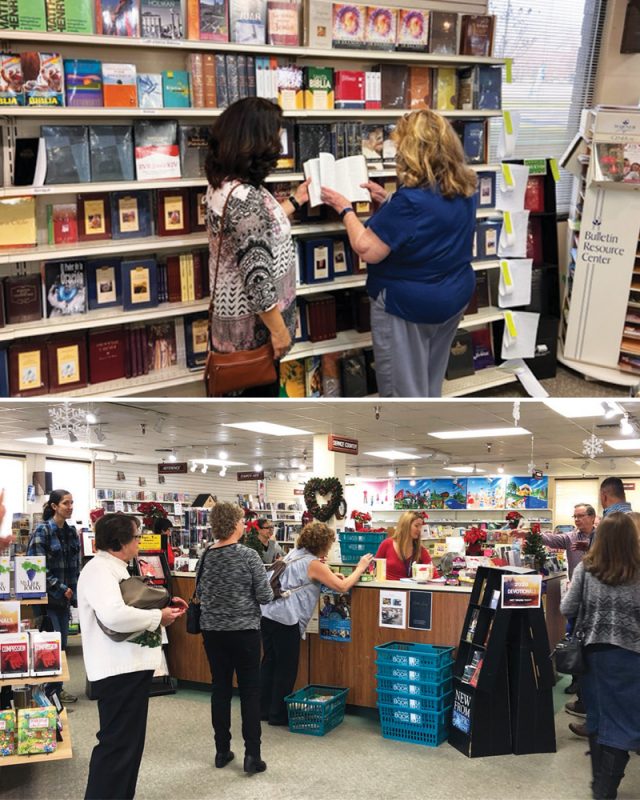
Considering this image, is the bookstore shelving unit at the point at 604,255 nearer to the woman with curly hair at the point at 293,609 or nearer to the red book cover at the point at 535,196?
the red book cover at the point at 535,196

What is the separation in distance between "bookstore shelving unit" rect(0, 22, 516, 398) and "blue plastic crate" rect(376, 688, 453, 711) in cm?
191

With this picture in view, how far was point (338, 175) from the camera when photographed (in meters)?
4.42

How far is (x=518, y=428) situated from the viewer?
9914 millimetres

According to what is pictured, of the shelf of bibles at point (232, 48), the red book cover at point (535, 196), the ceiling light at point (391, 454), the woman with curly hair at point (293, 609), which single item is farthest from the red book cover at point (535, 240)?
the ceiling light at point (391, 454)

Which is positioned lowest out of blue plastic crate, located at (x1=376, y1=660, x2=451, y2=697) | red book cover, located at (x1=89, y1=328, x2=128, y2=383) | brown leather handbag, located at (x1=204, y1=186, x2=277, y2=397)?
blue plastic crate, located at (x1=376, y1=660, x2=451, y2=697)

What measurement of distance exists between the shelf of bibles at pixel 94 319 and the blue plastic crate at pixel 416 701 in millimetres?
2284

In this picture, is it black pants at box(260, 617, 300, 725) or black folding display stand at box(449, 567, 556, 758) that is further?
black pants at box(260, 617, 300, 725)

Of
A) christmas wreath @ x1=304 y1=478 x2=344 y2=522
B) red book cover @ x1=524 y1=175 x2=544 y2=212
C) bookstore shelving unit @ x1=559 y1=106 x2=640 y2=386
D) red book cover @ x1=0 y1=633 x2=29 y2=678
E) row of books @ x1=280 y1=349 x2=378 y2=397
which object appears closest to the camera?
red book cover @ x1=0 y1=633 x2=29 y2=678

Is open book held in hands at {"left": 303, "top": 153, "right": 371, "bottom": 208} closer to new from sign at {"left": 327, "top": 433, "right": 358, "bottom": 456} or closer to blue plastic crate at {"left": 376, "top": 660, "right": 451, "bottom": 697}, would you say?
blue plastic crate at {"left": 376, "top": 660, "right": 451, "bottom": 697}

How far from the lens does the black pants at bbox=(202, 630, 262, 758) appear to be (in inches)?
153

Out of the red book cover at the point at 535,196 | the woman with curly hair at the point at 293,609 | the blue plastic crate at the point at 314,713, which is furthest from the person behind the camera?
the red book cover at the point at 535,196

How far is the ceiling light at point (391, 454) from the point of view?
45.5 feet

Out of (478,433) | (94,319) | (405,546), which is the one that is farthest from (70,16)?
(478,433)

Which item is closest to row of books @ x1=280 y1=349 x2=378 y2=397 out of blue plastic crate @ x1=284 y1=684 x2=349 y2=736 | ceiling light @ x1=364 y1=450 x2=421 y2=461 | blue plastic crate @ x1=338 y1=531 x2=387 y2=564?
blue plastic crate @ x1=338 y1=531 x2=387 y2=564
